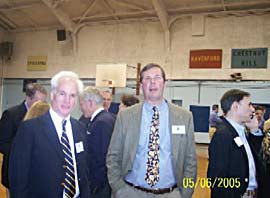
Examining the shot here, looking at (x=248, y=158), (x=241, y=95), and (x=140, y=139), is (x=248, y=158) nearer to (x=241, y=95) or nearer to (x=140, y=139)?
(x=241, y=95)

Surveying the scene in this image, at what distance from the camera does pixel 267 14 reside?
24.1ft

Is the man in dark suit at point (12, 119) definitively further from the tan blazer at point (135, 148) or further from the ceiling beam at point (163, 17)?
the ceiling beam at point (163, 17)

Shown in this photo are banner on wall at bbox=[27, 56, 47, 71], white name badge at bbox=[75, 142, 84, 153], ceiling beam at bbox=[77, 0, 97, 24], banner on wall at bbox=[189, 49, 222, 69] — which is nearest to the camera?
white name badge at bbox=[75, 142, 84, 153]

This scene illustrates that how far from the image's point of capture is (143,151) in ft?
6.42

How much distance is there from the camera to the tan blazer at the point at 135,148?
Result: 1.96m

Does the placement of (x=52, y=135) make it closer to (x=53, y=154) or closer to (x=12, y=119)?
(x=53, y=154)

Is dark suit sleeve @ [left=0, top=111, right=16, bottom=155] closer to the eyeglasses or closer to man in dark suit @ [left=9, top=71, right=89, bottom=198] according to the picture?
man in dark suit @ [left=9, top=71, right=89, bottom=198]

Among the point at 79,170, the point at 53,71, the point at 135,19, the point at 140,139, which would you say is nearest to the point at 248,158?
the point at 140,139

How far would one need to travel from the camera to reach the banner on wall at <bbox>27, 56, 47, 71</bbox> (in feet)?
32.7

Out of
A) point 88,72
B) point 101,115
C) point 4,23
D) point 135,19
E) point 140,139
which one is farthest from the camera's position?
point 4,23

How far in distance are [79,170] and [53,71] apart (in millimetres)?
8402

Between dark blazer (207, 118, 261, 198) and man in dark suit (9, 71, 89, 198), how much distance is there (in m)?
0.85

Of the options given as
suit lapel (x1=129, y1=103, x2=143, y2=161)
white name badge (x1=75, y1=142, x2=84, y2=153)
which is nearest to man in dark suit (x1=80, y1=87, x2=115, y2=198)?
suit lapel (x1=129, y1=103, x2=143, y2=161)

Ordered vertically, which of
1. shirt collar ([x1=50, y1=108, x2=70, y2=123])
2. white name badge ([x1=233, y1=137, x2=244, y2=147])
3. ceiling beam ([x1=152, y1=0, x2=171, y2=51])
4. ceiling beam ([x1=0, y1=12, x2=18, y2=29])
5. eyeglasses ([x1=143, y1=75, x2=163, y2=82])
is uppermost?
ceiling beam ([x1=0, y1=12, x2=18, y2=29])
